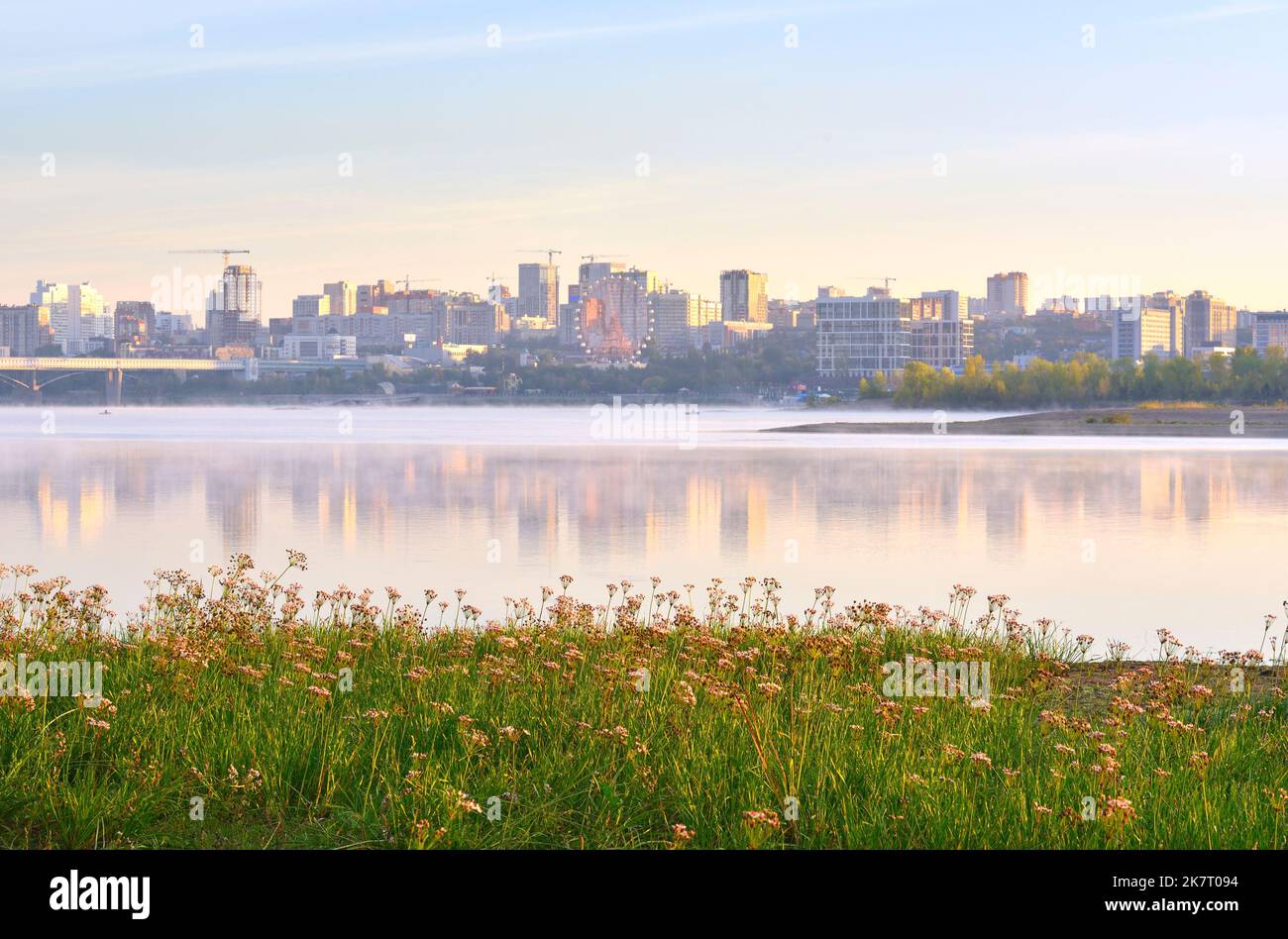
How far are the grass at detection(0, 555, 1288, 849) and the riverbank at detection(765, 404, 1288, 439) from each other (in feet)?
202

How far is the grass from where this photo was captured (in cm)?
555

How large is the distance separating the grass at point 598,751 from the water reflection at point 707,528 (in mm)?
4311

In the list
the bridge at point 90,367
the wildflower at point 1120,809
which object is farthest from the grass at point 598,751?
the bridge at point 90,367

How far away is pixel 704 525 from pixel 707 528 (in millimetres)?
408

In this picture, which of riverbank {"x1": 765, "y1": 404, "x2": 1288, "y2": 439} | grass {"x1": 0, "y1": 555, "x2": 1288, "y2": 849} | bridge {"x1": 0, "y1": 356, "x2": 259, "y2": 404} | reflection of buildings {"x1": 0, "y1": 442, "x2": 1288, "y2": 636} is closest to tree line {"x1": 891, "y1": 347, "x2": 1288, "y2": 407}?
riverbank {"x1": 765, "y1": 404, "x2": 1288, "y2": 439}

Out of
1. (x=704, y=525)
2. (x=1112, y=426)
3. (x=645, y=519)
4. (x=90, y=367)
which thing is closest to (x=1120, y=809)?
(x=704, y=525)

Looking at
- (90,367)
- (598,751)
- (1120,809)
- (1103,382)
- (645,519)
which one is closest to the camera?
(1120,809)

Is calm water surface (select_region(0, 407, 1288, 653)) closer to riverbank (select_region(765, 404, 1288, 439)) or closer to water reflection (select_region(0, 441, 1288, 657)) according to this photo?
water reflection (select_region(0, 441, 1288, 657))

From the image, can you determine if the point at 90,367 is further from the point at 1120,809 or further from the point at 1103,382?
the point at 1120,809

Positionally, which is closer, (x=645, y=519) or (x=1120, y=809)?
(x=1120, y=809)

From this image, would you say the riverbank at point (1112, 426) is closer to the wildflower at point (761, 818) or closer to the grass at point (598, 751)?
the grass at point (598, 751)

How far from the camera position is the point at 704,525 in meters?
20.5

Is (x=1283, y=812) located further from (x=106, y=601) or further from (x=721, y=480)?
(x=721, y=480)
